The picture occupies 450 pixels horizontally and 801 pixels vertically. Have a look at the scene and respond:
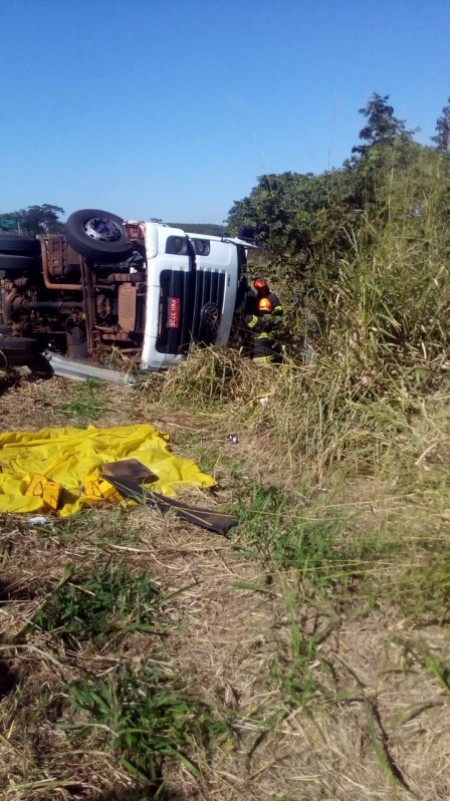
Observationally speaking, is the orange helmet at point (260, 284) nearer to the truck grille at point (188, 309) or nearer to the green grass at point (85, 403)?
the truck grille at point (188, 309)

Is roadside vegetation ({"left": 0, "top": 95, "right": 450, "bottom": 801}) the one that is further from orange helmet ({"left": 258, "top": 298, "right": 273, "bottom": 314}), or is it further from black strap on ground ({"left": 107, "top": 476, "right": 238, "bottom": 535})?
orange helmet ({"left": 258, "top": 298, "right": 273, "bottom": 314})

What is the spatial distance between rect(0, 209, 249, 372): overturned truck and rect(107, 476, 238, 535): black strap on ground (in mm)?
3167

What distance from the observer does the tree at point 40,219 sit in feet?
48.4

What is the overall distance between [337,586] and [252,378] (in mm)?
3687

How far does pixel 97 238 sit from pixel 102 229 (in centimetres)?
19

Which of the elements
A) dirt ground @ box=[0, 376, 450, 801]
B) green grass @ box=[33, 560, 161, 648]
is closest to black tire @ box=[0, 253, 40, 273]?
dirt ground @ box=[0, 376, 450, 801]

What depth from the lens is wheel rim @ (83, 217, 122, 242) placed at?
8070 millimetres

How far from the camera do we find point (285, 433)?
5453 millimetres

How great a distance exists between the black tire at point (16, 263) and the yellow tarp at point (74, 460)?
8.72 feet

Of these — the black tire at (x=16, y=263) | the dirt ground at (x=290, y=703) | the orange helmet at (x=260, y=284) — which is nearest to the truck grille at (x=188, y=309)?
the orange helmet at (x=260, y=284)

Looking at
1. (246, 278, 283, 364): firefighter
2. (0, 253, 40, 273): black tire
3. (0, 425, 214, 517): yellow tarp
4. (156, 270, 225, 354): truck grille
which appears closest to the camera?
(0, 425, 214, 517): yellow tarp

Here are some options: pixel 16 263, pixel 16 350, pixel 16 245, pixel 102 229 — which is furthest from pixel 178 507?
pixel 16 245

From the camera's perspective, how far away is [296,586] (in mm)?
3512

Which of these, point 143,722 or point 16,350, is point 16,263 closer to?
point 16,350
